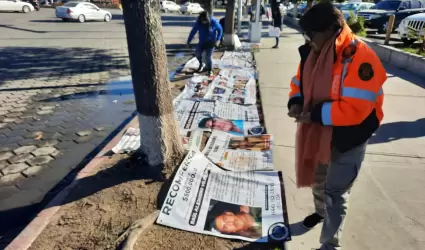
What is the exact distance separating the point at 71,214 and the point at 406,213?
9.47ft

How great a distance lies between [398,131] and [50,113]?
17.9 ft

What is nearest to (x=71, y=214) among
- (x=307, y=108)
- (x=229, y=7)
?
(x=307, y=108)

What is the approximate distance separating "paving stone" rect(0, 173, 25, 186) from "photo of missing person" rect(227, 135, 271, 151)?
237 cm

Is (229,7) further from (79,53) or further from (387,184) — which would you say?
(387,184)

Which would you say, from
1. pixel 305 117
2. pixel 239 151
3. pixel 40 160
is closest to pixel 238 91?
pixel 239 151

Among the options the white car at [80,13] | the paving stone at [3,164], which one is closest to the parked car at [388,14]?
the paving stone at [3,164]

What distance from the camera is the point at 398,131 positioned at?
179 inches

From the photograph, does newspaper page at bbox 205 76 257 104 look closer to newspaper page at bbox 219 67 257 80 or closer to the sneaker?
newspaper page at bbox 219 67 257 80

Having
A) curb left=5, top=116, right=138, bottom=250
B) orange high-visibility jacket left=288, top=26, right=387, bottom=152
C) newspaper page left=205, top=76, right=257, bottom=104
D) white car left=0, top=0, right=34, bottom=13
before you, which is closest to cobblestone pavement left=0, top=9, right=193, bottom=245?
curb left=5, top=116, right=138, bottom=250

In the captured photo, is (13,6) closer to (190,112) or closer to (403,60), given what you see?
(190,112)

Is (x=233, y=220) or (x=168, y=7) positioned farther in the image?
(x=168, y=7)

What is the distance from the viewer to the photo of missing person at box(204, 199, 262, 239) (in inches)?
99.0

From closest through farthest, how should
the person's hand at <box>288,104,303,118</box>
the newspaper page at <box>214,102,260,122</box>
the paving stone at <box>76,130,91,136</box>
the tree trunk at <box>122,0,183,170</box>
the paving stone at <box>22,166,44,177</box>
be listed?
the person's hand at <box>288,104,303,118</box> < the tree trunk at <box>122,0,183,170</box> < the paving stone at <box>22,166,44,177</box> < the paving stone at <box>76,130,91,136</box> < the newspaper page at <box>214,102,260,122</box>

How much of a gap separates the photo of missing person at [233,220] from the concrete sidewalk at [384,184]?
298 millimetres
